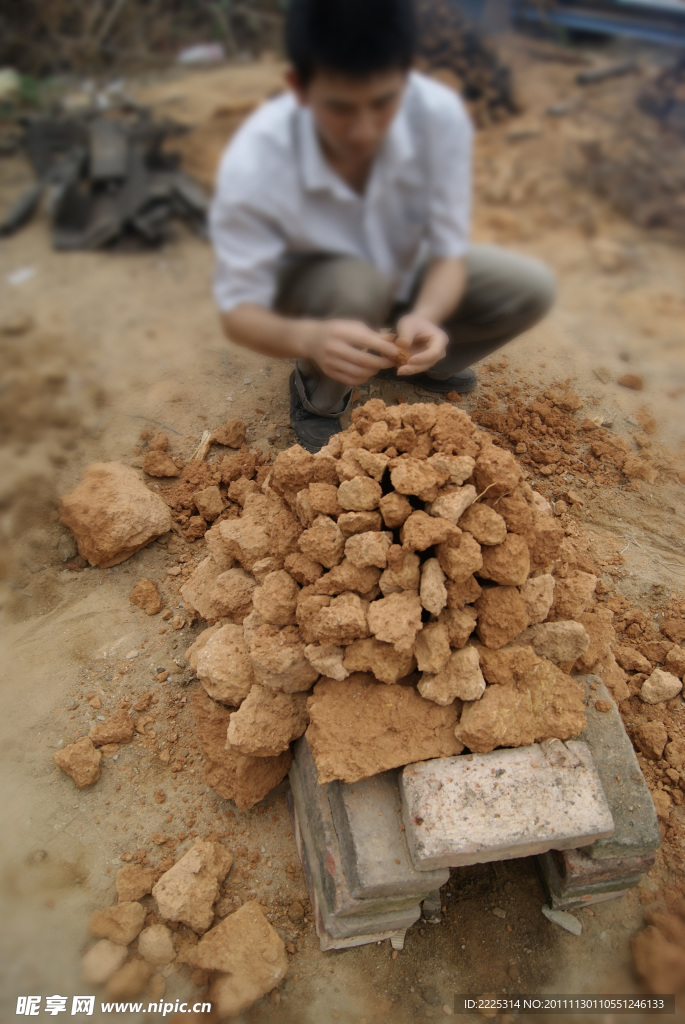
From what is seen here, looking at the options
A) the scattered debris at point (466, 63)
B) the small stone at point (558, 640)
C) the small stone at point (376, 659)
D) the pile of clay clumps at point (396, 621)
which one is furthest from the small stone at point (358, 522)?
the scattered debris at point (466, 63)

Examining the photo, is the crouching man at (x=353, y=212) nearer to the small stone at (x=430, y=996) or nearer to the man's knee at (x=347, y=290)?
the man's knee at (x=347, y=290)

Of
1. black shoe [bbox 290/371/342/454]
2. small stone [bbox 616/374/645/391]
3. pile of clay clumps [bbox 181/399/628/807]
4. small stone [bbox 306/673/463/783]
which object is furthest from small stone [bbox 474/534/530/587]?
small stone [bbox 616/374/645/391]

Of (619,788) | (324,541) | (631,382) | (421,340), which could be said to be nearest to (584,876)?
(619,788)

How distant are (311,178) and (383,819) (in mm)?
1500

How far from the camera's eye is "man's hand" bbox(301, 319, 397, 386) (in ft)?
5.04

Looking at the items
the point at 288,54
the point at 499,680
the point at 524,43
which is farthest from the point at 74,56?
the point at 499,680

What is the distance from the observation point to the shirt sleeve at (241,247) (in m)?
1.50

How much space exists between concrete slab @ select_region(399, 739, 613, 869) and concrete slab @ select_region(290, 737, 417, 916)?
16 centimetres

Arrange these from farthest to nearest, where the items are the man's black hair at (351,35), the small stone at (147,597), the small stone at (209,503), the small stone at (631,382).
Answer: the small stone at (631,382)
the small stone at (209,503)
the small stone at (147,597)
the man's black hair at (351,35)

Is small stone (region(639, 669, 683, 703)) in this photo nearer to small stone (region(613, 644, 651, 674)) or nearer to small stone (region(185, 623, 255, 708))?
small stone (region(613, 644, 651, 674))

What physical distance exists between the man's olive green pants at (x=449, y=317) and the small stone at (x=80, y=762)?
1307mm

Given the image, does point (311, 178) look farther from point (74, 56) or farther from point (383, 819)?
point (74, 56)

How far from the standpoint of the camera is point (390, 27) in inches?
41.4

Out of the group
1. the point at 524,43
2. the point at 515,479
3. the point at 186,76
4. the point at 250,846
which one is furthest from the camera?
the point at 524,43
